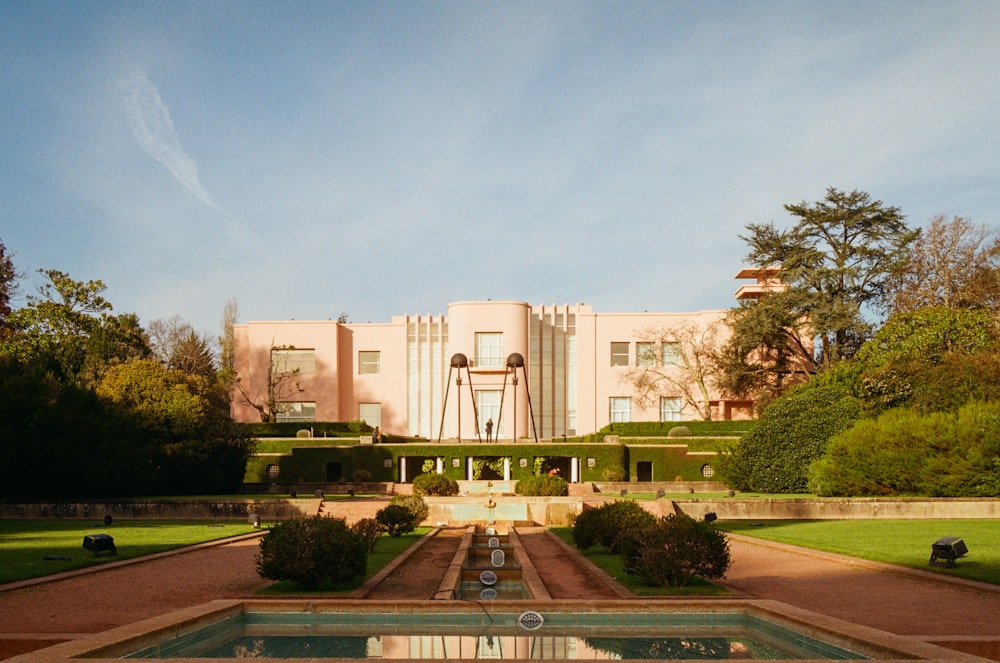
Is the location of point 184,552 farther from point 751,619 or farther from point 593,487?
point 593,487

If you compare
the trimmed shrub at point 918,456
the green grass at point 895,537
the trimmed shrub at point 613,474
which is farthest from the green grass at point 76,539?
the trimmed shrub at point 613,474

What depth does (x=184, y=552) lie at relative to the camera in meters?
16.0

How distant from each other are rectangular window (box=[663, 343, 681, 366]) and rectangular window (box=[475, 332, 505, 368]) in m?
8.87

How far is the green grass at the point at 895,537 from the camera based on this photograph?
12.6 metres

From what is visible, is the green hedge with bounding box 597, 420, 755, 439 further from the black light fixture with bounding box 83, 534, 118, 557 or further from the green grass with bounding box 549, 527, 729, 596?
the black light fixture with bounding box 83, 534, 118, 557

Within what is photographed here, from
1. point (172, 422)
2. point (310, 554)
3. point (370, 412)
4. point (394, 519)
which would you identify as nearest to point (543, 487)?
point (394, 519)

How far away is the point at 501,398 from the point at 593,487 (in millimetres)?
14696

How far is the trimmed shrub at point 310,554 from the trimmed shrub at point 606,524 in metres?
5.57

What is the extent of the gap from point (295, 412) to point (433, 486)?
24.5 m

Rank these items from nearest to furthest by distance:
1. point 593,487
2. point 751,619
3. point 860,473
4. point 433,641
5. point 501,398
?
point 433,641
point 751,619
point 860,473
point 593,487
point 501,398

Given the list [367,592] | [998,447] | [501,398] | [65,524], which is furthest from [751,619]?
[501,398]

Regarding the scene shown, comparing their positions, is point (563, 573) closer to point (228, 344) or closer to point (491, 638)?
point (491, 638)

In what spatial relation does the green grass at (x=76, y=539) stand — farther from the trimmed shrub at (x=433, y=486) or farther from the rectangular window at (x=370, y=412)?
the rectangular window at (x=370, y=412)

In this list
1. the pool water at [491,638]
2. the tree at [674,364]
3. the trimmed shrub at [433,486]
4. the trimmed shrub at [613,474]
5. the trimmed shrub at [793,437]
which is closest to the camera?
the pool water at [491,638]
